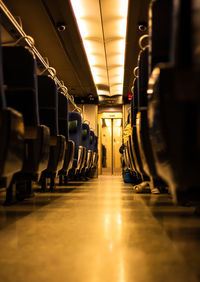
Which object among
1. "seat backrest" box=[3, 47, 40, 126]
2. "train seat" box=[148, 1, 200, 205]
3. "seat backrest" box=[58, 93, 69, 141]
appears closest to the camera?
"train seat" box=[148, 1, 200, 205]

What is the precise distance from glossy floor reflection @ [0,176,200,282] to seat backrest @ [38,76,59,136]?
0.98 metres

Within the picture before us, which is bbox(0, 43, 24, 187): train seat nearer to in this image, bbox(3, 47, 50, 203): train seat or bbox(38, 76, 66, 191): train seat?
bbox(3, 47, 50, 203): train seat

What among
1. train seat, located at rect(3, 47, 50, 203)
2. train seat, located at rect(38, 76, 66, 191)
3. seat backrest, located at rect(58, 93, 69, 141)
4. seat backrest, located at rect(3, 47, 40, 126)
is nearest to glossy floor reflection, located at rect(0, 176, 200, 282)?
train seat, located at rect(3, 47, 50, 203)

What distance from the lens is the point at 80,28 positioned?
7316mm

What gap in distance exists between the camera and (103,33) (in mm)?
7645

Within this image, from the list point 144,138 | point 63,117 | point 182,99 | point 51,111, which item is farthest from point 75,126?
point 182,99

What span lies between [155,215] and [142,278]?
5.37 feet

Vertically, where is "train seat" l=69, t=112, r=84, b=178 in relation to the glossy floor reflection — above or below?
above

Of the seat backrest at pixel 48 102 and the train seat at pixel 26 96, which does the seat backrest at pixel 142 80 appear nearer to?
the train seat at pixel 26 96

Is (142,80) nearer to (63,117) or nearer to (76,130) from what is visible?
(63,117)

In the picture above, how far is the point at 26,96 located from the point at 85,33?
18.8ft

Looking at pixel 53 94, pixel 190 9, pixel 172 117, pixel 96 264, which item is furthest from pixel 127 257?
pixel 53 94

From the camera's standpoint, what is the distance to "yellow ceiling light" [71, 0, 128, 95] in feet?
20.7

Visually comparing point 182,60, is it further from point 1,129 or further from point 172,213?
point 172,213
